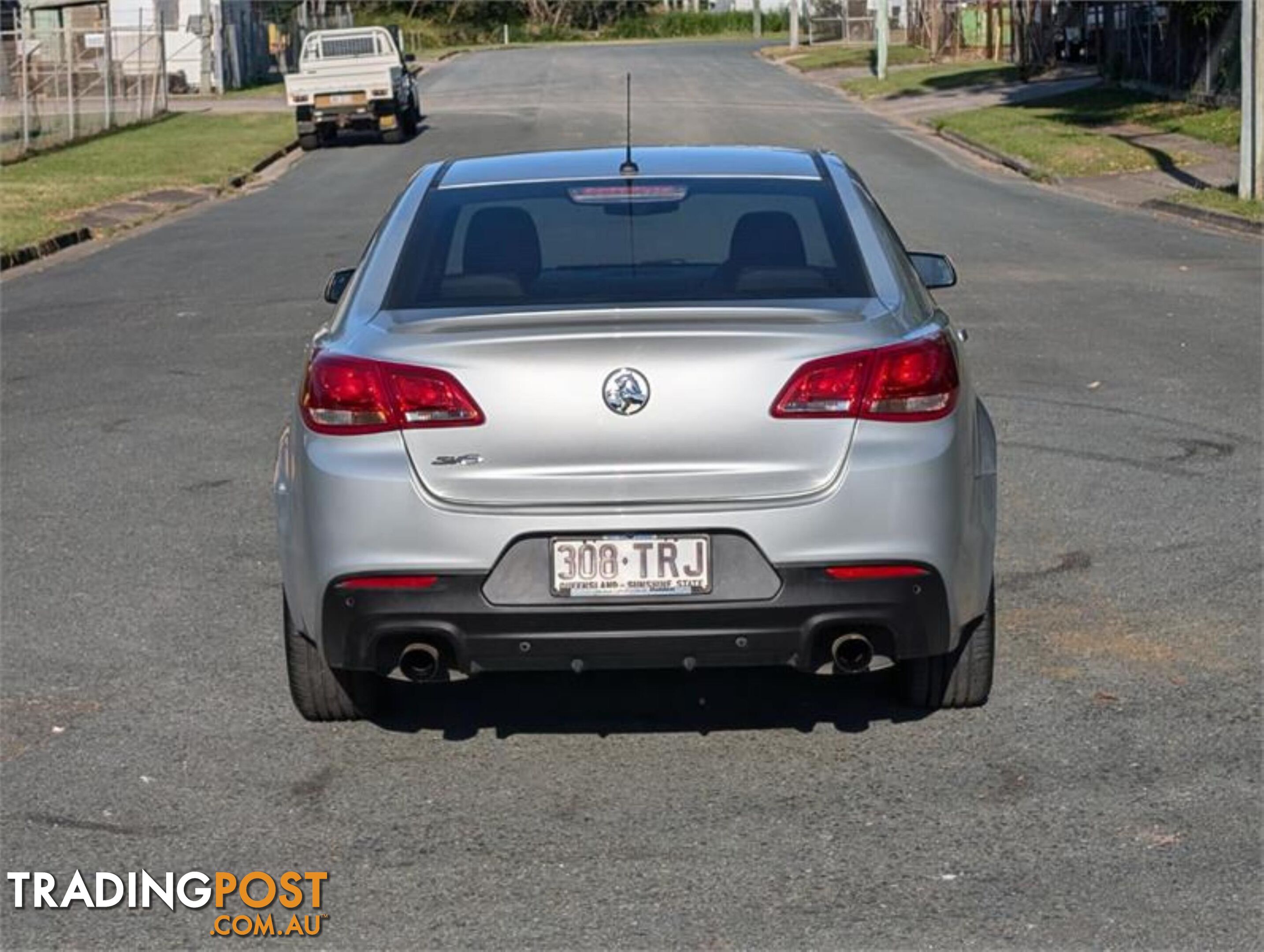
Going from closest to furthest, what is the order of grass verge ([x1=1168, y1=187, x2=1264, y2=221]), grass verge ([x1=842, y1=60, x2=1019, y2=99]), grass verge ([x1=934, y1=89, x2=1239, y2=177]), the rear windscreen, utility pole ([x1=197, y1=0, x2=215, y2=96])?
the rear windscreen < grass verge ([x1=1168, y1=187, x2=1264, y2=221]) < grass verge ([x1=934, y1=89, x2=1239, y2=177]) < grass verge ([x1=842, y1=60, x2=1019, y2=99]) < utility pole ([x1=197, y1=0, x2=215, y2=96])

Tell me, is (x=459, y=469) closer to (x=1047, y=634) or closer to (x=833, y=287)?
(x=833, y=287)

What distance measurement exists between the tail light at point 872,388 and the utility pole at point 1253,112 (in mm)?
19063

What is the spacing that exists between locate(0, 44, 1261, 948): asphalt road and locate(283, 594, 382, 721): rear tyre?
0.22ft

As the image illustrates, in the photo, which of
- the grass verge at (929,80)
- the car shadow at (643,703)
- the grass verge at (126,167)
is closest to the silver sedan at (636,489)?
the car shadow at (643,703)

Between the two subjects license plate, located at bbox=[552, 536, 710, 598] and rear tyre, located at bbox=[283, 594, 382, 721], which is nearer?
license plate, located at bbox=[552, 536, 710, 598]

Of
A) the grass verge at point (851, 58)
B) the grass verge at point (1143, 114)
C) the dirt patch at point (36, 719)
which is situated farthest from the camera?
the grass verge at point (851, 58)

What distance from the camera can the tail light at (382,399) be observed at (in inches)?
213

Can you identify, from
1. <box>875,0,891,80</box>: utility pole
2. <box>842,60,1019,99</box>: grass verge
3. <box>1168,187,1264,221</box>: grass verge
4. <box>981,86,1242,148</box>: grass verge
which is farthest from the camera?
<box>875,0,891,80</box>: utility pole

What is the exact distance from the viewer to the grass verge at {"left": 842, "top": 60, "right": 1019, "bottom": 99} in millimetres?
51812

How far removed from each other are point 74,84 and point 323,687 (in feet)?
136

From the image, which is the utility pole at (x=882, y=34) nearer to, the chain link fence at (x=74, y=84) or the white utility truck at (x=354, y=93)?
the white utility truck at (x=354, y=93)

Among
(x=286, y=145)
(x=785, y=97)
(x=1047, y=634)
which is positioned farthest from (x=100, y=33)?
(x=1047, y=634)

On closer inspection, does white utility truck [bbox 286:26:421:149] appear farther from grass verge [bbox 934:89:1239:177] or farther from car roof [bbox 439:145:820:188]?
car roof [bbox 439:145:820:188]

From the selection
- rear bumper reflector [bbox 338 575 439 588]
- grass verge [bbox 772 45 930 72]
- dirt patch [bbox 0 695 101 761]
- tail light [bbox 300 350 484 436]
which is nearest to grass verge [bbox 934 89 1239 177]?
grass verge [bbox 772 45 930 72]
